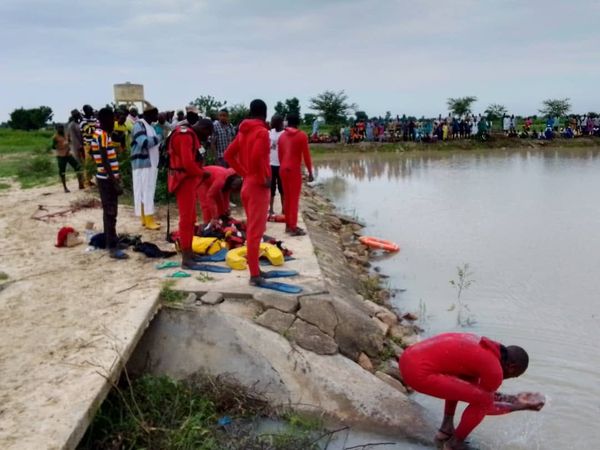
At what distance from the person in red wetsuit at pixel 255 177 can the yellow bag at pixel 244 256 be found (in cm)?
69

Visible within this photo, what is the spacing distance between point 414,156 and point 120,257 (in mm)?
23602

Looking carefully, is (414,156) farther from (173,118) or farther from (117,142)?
(117,142)

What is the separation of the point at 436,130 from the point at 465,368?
98.2 feet

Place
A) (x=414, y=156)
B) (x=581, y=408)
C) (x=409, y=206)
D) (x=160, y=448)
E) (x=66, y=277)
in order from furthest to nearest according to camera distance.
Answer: (x=414, y=156) < (x=409, y=206) < (x=66, y=277) < (x=581, y=408) < (x=160, y=448)

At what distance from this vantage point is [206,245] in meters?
6.98

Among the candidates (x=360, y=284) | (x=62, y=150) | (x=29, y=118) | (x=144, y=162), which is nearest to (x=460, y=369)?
(x=360, y=284)

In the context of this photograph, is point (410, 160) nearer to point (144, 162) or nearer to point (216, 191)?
point (144, 162)

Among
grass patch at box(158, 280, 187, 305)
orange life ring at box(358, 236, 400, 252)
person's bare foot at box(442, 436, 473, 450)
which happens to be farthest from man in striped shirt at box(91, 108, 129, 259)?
orange life ring at box(358, 236, 400, 252)

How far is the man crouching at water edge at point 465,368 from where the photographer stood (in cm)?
411

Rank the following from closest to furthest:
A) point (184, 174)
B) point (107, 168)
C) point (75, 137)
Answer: point (184, 174) < point (107, 168) < point (75, 137)

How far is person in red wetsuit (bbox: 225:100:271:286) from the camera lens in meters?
5.69

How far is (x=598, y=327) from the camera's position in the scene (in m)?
6.94

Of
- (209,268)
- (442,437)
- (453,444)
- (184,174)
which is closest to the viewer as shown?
(453,444)

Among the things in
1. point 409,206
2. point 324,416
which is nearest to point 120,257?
point 324,416
